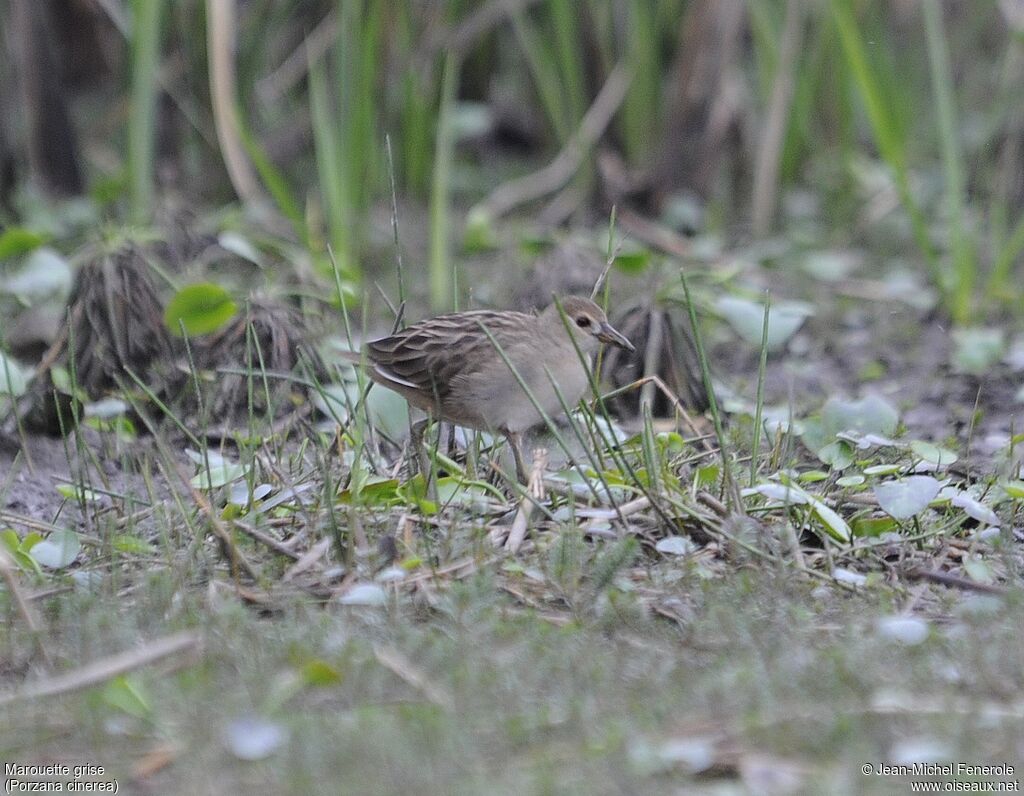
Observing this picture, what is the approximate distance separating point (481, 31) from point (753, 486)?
4.97m

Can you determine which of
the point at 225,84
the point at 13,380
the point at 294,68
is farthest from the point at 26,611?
the point at 294,68

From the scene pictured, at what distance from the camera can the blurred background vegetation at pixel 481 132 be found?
6.46 meters

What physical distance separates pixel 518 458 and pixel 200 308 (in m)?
1.34

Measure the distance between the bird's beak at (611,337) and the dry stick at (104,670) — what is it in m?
1.85

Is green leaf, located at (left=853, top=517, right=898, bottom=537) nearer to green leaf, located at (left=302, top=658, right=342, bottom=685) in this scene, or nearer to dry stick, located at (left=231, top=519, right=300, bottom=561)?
dry stick, located at (left=231, top=519, right=300, bottom=561)

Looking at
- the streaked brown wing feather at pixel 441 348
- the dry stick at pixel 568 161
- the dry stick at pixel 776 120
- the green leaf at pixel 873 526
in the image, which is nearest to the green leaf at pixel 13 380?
the streaked brown wing feather at pixel 441 348

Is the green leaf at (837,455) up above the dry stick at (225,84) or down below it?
below

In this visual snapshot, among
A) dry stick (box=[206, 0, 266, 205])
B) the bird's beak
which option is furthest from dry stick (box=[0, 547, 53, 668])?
dry stick (box=[206, 0, 266, 205])

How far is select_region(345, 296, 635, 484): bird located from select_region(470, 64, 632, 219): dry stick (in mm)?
3245

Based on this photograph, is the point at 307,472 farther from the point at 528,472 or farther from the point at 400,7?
the point at 400,7

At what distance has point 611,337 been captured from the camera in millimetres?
4328

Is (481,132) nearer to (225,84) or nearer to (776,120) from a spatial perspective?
(776,120)

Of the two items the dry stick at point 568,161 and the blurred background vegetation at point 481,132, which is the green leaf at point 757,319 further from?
the dry stick at point 568,161

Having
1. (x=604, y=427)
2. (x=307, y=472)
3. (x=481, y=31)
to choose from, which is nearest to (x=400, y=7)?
(x=481, y=31)
